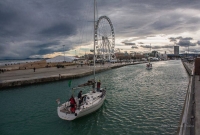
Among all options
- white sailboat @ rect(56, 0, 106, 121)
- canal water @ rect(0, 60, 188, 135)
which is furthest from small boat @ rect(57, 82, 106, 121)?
canal water @ rect(0, 60, 188, 135)

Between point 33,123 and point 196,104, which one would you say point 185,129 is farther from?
point 33,123

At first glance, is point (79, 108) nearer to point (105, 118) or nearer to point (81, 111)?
point (81, 111)

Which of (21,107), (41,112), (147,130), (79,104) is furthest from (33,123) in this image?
(147,130)

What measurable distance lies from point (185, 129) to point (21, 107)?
59.0 feet

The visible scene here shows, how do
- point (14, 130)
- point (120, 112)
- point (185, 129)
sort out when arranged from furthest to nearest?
1. point (120, 112)
2. point (14, 130)
3. point (185, 129)

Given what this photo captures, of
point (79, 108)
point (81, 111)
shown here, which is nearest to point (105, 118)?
point (81, 111)

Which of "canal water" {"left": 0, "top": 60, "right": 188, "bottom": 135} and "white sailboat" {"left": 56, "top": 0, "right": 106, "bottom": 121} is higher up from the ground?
"white sailboat" {"left": 56, "top": 0, "right": 106, "bottom": 121}

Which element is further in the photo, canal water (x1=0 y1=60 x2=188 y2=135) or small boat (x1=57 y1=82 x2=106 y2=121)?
small boat (x1=57 y1=82 x2=106 y2=121)

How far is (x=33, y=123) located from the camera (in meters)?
15.3

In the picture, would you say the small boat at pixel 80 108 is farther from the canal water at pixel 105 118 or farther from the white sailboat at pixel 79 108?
the canal water at pixel 105 118

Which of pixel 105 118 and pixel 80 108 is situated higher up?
pixel 80 108

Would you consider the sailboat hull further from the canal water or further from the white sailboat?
the canal water

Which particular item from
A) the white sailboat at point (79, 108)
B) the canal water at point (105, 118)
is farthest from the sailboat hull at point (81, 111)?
the canal water at point (105, 118)

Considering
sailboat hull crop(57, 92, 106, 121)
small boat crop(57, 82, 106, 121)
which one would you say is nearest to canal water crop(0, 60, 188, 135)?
sailboat hull crop(57, 92, 106, 121)
